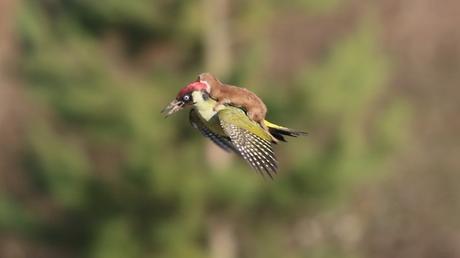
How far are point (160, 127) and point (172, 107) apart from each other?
11653 mm

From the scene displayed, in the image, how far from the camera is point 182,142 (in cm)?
1764

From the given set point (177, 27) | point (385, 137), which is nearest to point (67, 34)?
point (177, 27)

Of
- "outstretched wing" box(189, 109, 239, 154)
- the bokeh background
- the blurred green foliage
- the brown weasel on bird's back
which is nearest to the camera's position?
the brown weasel on bird's back

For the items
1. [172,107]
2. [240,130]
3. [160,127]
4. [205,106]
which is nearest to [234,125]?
[240,130]

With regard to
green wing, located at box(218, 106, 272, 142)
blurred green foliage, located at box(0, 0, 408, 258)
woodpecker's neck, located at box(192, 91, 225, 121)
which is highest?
blurred green foliage, located at box(0, 0, 408, 258)

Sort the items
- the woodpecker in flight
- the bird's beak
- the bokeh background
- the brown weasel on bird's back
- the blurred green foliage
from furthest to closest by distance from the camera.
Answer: the bokeh background, the blurred green foliage, the brown weasel on bird's back, the woodpecker in flight, the bird's beak

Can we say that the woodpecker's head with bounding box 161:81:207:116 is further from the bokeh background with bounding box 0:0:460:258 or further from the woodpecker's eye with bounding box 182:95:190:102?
the bokeh background with bounding box 0:0:460:258

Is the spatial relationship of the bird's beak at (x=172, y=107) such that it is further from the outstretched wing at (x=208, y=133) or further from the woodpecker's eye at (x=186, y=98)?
the outstretched wing at (x=208, y=133)

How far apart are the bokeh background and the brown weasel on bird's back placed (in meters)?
10.3

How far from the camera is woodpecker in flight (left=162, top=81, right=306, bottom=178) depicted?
5.26 meters

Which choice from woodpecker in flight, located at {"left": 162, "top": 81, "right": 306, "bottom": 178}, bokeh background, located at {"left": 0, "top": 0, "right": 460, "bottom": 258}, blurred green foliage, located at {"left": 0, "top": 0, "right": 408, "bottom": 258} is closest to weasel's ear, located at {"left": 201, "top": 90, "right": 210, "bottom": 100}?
woodpecker in flight, located at {"left": 162, "top": 81, "right": 306, "bottom": 178}

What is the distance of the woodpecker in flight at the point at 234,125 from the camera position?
17.3 ft

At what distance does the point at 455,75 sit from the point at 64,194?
6500mm

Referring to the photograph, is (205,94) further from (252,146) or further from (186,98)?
(252,146)
